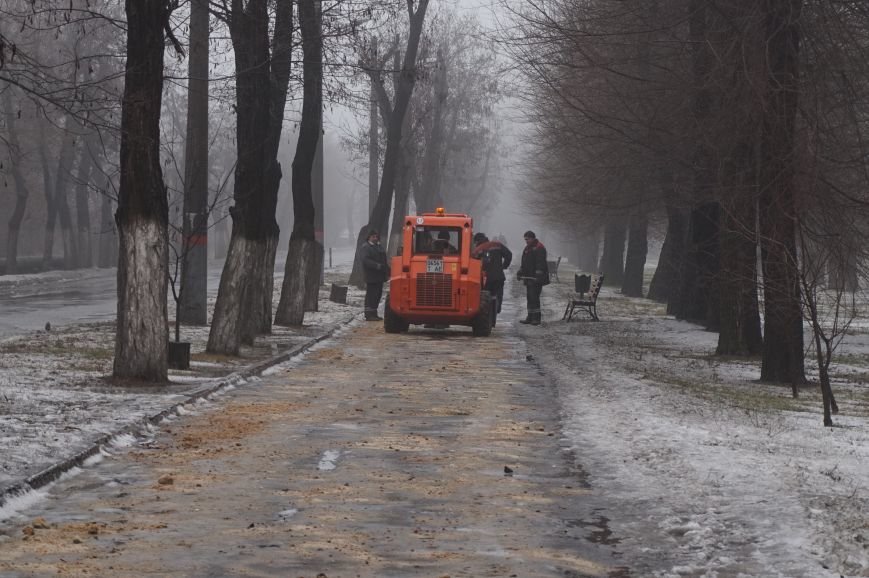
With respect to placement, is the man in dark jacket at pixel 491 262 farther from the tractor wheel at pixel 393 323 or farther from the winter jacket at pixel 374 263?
the tractor wheel at pixel 393 323

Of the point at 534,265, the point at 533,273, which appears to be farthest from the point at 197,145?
the point at 534,265

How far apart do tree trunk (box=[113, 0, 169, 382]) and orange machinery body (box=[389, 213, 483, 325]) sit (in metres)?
10.7

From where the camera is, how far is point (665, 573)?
727 centimetres

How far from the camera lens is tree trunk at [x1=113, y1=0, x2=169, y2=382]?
1484 centimetres

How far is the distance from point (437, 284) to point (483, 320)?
1.11m

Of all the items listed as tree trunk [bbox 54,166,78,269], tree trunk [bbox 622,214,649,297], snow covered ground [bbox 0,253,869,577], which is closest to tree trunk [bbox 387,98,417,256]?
tree trunk [bbox 622,214,649,297]

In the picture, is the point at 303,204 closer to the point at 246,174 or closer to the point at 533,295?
the point at 533,295

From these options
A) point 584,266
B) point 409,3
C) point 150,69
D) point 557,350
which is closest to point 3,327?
point 557,350

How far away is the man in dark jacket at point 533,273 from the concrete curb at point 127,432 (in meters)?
10.4

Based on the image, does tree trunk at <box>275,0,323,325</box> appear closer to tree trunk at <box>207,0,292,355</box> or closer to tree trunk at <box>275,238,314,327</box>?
tree trunk at <box>275,238,314,327</box>

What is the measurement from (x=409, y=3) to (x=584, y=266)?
4607 centimetres

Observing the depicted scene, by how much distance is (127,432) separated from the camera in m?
11.4

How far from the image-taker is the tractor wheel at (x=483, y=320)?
2600 cm

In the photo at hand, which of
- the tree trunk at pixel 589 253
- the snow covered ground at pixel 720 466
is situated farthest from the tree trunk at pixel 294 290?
the tree trunk at pixel 589 253
